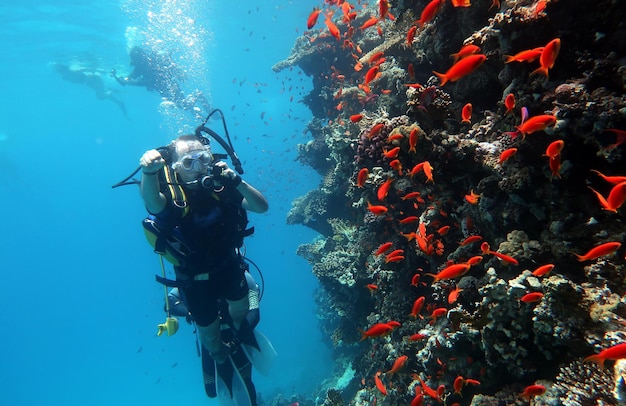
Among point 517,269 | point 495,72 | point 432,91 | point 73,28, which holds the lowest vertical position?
point 517,269

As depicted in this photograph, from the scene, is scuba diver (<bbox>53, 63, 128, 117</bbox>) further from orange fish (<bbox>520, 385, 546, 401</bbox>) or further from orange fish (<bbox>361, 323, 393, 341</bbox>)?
orange fish (<bbox>520, 385, 546, 401</bbox>)

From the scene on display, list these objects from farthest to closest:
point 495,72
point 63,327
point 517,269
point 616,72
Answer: point 63,327 → point 495,72 → point 517,269 → point 616,72

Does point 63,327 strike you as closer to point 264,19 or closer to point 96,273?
point 96,273

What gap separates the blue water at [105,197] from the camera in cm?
2798

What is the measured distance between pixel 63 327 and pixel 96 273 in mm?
27834

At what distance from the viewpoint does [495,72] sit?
13.6ft

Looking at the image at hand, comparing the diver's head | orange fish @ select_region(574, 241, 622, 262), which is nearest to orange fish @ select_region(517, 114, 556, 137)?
orange fish @ select_region(574, 241, 622, 262)

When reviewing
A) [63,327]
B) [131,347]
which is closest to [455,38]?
[131,347]

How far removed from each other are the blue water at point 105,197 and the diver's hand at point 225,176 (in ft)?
34.2

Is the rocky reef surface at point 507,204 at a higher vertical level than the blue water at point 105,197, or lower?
lower

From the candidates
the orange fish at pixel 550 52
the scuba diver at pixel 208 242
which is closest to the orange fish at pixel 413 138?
the orange fish at pixel 550 52

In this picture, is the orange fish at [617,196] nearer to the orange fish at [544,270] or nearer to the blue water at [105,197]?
the orange fish at [544,270]

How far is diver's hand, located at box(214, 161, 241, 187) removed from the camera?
197 inches

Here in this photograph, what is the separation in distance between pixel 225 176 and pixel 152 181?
1050 millimetres
